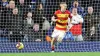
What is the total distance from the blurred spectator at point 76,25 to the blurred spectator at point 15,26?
5.37ft

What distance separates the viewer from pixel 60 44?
42.8ft

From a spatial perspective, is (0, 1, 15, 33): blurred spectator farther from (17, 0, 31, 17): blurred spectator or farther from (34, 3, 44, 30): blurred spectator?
(34, 3, 44, 30): blurred spectator

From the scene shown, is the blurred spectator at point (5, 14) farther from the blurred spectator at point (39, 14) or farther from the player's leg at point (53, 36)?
the player's leg at point (53, 36)

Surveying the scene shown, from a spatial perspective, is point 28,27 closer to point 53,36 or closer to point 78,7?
point 53,36

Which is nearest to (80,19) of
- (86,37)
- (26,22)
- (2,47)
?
(86,37)

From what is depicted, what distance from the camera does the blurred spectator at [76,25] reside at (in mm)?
13698

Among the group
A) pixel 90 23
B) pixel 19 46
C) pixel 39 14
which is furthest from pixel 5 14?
pixel 90 23

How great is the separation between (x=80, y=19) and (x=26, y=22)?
1765 millimetres

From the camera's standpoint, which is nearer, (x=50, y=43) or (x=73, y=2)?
(x=50, y=43)

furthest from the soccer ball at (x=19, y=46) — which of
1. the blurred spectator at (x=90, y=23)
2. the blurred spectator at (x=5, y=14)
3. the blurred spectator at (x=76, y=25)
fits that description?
the blurred spectator at (x=90, y=23)

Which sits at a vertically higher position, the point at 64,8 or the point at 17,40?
the point at 64,8

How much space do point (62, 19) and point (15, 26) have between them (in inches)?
67.6

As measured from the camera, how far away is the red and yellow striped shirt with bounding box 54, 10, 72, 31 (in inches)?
500

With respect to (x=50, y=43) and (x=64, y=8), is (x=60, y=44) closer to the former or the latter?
(x=50, y=43)
